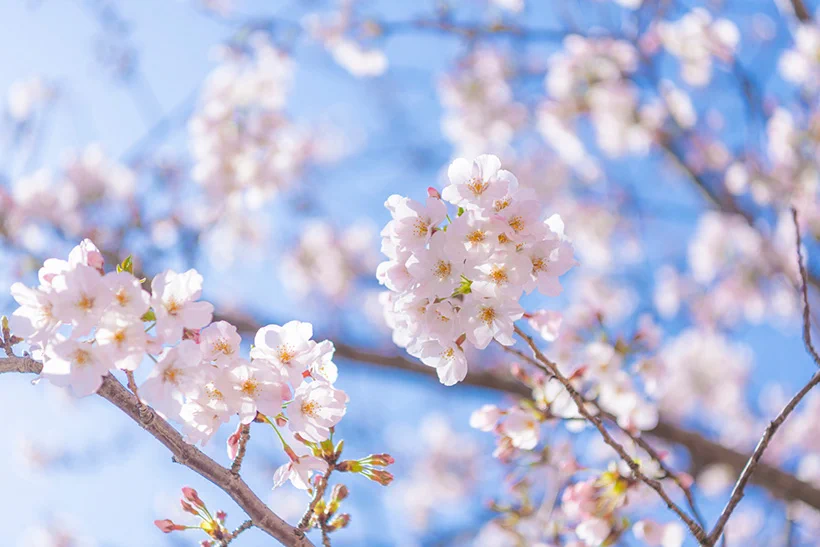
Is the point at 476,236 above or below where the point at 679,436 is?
above

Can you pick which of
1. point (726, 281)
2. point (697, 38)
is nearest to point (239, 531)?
point (697, 38)

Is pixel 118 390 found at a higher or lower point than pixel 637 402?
higher

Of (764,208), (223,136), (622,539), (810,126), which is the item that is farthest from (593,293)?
(622,539)

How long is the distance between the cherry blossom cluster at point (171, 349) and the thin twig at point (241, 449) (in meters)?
0.06

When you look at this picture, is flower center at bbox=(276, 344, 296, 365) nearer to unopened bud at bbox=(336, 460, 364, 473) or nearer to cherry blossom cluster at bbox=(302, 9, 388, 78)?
unopened bud at bbox=(336, 460, 364, 473)

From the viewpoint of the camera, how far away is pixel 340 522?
5.20 ft

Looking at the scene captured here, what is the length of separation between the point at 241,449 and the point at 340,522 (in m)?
0.38

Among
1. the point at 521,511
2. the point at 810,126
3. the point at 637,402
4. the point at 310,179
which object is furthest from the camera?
the point at 310,179

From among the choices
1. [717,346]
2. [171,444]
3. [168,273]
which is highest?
[168,273]

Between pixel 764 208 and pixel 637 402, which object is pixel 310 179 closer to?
pixel 764 208

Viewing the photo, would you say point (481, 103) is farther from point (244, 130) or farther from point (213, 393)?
point (213, 393)

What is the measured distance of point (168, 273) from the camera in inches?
49.4

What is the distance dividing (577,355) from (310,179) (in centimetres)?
588

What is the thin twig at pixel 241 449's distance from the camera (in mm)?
1343
